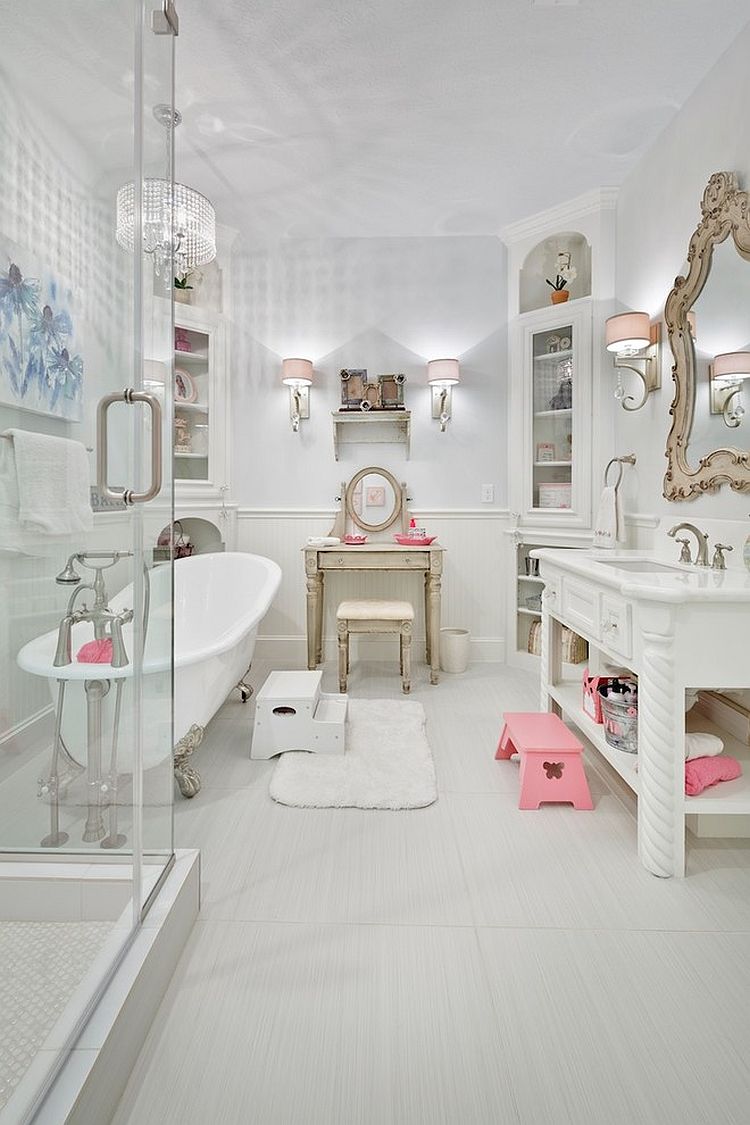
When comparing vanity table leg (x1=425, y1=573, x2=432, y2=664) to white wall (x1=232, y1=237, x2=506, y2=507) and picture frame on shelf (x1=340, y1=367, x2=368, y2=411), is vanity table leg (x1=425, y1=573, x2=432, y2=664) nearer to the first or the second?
white wall (x1=232, y1=237, x2=506, y2=507)

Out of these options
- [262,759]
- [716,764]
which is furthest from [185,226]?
[716,764]

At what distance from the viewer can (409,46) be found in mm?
2355

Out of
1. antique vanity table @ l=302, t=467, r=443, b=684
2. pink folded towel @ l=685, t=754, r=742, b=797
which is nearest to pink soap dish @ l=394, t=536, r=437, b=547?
antique vanity table @ l=302, t=467, r=443, b=684

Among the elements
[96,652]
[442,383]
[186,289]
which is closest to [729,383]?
[442,383]

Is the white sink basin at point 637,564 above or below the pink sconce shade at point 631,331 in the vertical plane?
below

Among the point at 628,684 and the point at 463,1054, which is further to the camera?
the point at 628,684

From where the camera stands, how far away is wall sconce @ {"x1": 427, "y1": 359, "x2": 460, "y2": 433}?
150 inches

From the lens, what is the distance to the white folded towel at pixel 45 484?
77 centimetres

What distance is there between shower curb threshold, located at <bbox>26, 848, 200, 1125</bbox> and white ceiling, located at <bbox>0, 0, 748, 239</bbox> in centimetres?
176

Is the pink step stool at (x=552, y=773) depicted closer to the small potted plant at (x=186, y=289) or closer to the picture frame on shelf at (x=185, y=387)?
the picture frame on shelf at (x=185, y=387)

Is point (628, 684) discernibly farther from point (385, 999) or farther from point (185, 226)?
point (185, 226)

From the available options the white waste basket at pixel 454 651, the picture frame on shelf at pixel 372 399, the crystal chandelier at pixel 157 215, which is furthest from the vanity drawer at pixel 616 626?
the picture frame on shelf at pixel 372 399

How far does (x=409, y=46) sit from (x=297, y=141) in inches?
30.2

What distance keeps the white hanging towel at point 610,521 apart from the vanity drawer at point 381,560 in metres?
0.97
